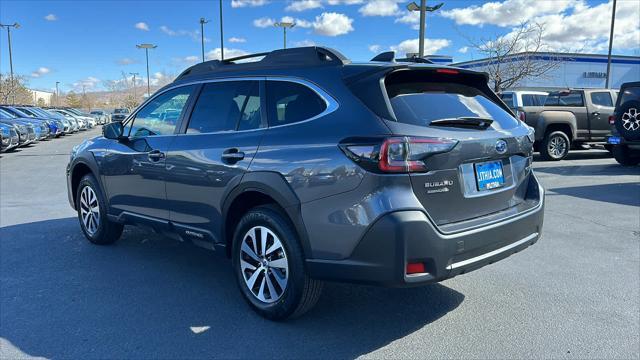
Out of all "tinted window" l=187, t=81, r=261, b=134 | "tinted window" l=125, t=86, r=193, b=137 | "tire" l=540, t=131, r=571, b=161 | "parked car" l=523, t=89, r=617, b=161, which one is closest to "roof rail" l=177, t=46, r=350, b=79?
"tinted window" l=187, t=81, r=261, b=134

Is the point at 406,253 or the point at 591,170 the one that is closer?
the point at 406,253

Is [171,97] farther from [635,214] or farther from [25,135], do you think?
[25,135]

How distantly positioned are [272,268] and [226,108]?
1.36 metres

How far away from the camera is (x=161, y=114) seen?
4.77 m

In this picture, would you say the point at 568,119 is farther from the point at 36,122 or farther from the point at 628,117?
the point at 36,122

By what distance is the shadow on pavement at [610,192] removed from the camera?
8.05m

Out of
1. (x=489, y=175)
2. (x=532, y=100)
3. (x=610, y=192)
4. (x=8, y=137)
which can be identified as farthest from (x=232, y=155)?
(x=8, y=137)

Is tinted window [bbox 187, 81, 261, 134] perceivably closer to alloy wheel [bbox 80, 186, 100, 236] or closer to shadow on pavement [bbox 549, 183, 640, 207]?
alloy wheel [bbox 80, 186, 100, 236]

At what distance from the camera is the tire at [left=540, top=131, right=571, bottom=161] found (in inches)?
538

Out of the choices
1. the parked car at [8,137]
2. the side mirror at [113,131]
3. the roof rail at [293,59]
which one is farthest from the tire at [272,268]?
the parked car at [8,137]

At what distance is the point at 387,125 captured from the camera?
302 centimetres

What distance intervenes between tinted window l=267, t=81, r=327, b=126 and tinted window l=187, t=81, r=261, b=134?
0.14m

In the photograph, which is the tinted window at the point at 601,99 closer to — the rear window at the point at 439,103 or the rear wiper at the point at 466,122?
the rear window at the point at 439,103

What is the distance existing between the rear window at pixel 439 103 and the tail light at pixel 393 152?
0.55 feet
